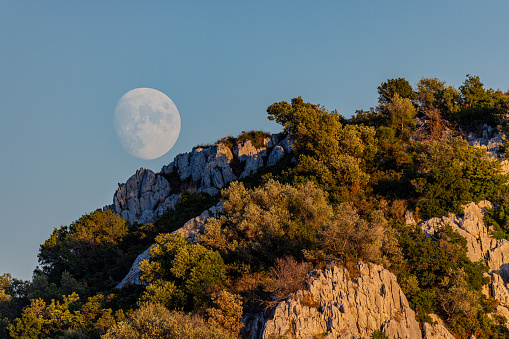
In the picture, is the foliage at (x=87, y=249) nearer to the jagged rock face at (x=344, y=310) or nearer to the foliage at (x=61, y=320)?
the foliage at (x=61, y=320)

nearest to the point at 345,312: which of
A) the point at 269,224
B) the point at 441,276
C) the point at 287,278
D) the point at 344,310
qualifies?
the point at 344,310

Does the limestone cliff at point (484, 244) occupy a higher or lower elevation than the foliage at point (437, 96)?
lower

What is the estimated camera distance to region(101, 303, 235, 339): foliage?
82.2 feet

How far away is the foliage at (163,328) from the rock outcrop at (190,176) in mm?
32404

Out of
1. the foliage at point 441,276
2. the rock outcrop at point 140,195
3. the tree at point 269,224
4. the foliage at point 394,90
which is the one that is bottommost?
the foliage at point 441,276

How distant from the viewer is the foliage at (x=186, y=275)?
32406 millimetres

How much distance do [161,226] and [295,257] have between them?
23622mm

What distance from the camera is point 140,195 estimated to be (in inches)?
2665

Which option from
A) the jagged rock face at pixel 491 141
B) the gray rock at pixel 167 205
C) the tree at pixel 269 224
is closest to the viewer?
the tree at pixel 269 224

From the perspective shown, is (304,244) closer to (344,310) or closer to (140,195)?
(344,310)

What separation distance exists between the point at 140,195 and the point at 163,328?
43.2m

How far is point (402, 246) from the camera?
3338cm

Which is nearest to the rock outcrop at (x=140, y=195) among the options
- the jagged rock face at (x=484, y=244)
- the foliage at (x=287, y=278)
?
the foliage at (x=287, y=278)

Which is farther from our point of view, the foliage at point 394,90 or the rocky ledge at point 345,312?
the foliage at point 394,90
